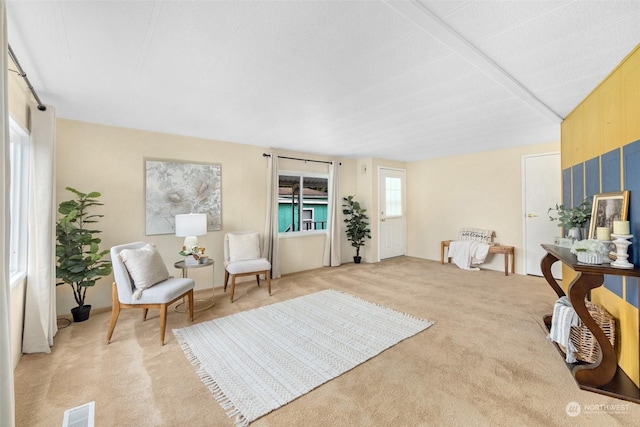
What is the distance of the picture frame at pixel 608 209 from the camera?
6.10 ft

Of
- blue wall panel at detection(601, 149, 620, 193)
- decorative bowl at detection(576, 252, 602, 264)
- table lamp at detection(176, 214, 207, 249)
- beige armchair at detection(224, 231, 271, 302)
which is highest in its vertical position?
blue wall panel at detection(601, 149, 620, 193)

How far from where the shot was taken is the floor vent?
153cm

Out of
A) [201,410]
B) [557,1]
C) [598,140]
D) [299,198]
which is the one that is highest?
[557,1]

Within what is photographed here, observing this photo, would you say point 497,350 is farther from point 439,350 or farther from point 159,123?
point 159,123

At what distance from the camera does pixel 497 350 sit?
226 cm

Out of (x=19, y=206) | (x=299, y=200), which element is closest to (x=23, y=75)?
(x=19, y=206)

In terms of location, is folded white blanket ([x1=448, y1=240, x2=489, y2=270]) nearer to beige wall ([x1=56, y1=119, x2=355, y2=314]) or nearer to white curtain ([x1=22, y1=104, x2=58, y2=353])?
beige wall ([x1=56, y1=119, x2=355, y2=314])

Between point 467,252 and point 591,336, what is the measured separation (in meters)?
3.21

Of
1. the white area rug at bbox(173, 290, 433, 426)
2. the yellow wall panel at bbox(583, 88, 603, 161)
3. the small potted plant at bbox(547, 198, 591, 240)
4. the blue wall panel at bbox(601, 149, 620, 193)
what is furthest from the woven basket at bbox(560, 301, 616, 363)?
the yellow wall panel at bbox(583, 88, 603, 161)

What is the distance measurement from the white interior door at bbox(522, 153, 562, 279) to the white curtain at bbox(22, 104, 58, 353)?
6515 millimetres

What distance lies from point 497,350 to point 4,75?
3.60 metres

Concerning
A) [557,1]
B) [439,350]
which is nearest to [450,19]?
[557,1]

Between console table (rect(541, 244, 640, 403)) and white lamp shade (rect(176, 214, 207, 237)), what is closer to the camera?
console table (rect(541, 244, 640, 403))

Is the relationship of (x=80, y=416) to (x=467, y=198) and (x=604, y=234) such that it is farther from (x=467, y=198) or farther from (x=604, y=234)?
(x=467, y=198)
